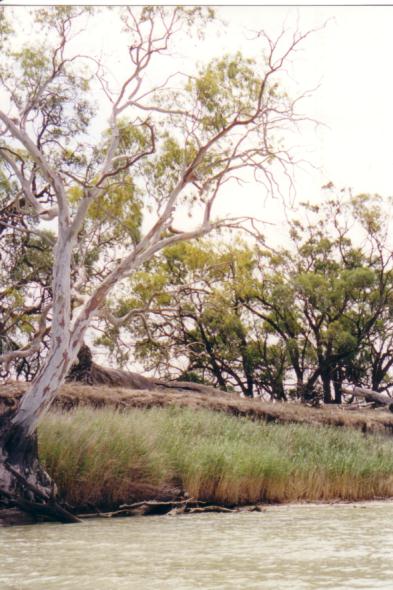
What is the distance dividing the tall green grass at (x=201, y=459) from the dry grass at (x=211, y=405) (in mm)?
998

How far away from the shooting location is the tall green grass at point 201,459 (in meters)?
13.2

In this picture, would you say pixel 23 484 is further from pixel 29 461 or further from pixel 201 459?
pixel 201 459

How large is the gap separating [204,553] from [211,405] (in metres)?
12.0

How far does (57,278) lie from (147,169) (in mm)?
8467

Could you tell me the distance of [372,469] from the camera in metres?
17.1

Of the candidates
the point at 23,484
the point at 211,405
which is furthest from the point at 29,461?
the point at 211,405

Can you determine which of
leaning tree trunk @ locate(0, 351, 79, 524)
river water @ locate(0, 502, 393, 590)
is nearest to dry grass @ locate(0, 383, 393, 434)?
leaning tree trunk @ locate(0, 351, 79, 524)

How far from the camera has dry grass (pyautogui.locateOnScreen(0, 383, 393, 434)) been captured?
17531mm

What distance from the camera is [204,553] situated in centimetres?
894

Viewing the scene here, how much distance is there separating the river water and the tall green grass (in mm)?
929

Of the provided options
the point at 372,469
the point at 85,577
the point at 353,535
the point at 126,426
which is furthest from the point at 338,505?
the point at 85,577

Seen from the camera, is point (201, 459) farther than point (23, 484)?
Yes

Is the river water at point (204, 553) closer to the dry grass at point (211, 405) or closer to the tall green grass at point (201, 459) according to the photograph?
the tall green grass at point (201, 459)

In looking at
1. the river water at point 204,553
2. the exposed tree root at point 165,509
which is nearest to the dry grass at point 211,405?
the exposed tree root at point 165,509
